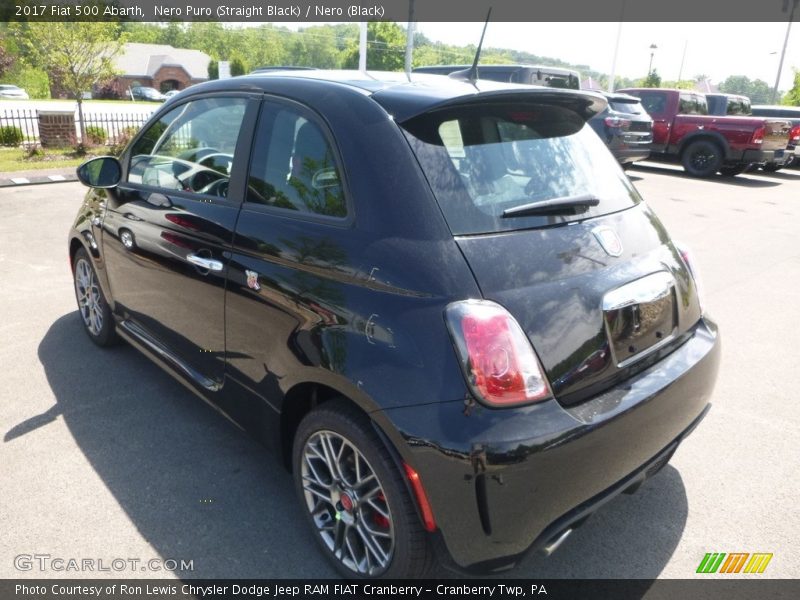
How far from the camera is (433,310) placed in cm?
196

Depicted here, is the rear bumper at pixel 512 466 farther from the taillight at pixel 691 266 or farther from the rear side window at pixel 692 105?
the rear side window at pixel 692 105

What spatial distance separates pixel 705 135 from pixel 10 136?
1723 cm

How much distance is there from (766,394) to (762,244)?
528 cm

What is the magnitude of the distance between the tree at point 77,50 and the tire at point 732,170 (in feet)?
52.3

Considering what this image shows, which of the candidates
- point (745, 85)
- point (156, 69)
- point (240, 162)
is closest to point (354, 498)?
point (240, 162)

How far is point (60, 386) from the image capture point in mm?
3834

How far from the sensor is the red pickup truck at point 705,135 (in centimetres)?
1495

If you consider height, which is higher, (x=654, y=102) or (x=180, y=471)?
(x=654, y=102)

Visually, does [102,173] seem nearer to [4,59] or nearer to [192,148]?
[192,148]

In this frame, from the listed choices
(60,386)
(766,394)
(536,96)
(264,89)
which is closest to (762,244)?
(766,394)

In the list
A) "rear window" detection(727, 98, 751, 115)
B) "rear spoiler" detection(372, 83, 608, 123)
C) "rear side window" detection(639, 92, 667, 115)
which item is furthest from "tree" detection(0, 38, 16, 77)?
"rear spoiler" detection(372, 83, 608, 123)

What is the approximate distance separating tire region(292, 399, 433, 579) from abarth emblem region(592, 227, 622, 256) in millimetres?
1097

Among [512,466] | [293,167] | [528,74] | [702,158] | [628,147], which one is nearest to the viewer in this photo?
[512,466]

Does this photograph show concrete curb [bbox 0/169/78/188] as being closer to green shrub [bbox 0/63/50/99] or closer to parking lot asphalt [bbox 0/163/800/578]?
parking lot asphalt [bbox 0/163/800/578]
